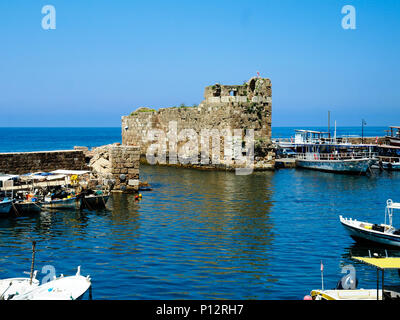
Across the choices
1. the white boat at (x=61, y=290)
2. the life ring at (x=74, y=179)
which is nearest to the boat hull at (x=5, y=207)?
the life ring at (x=74, y=179)

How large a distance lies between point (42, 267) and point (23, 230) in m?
A: 5.15

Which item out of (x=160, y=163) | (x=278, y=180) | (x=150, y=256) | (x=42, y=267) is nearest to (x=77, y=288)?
(x=42, y=267)

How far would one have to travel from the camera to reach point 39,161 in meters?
25.5

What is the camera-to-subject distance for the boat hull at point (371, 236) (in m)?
16.1

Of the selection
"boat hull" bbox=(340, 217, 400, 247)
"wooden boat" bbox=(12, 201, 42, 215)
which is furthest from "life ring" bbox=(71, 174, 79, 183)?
"boat hull" bbox=(340, 217, 400, 247)

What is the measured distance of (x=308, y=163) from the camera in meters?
44.5

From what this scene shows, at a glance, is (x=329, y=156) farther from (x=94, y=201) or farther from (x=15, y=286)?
(x=15, y=286)

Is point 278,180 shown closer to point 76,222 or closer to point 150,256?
point 76,222

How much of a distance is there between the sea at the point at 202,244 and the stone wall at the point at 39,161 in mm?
3155

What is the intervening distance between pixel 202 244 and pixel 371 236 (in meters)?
5.66

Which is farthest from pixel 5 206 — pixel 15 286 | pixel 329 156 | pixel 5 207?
pixel 329 156

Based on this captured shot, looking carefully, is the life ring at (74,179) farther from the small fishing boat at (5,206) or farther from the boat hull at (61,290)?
the boat hull at (61,290)

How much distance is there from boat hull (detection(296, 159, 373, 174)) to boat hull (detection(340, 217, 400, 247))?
24782mm
